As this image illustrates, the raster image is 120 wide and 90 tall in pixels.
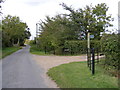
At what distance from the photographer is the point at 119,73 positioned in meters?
6.02

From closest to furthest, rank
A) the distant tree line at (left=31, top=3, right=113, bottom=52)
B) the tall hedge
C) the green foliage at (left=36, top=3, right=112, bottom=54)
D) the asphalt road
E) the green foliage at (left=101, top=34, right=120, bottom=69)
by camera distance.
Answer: the asphalt road → the green foliage at (left=101, top=34, right=120, bottom=69) → the tall hedge → the green foliage at (left=36, top=3, right=112, bottom=54) → the distant tree line at (left=31, top=3, right=113, bottom=52)

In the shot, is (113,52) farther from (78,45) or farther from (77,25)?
(77,25)

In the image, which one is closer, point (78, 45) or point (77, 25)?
point (78, 45)

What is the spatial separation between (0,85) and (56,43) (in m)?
15.1

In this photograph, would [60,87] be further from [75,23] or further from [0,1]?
[75,23]

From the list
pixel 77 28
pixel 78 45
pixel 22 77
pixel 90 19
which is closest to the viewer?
pixel 22 77

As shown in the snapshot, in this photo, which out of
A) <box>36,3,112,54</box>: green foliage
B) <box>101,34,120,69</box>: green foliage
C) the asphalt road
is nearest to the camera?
the asphalt road

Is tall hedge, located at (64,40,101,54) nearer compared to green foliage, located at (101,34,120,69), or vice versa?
green foliage, located at (101,34,120,69)

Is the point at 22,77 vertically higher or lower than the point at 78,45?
lower

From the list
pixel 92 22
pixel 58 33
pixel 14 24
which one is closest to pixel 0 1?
pixel 58 33

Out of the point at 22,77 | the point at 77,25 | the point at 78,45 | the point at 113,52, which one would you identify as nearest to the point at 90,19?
the point at 77,25

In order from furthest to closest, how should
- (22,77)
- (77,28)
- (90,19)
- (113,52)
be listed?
(90,19)
(77,28)
(22,77)
(113,52)

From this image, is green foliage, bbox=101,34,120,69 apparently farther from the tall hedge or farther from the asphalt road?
the tall hedge

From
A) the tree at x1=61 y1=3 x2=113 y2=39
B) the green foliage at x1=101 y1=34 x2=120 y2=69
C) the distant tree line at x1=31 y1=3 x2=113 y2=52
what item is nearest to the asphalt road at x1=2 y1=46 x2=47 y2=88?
the green foliage at x1=101 y1=34 x2=120 y2=69
